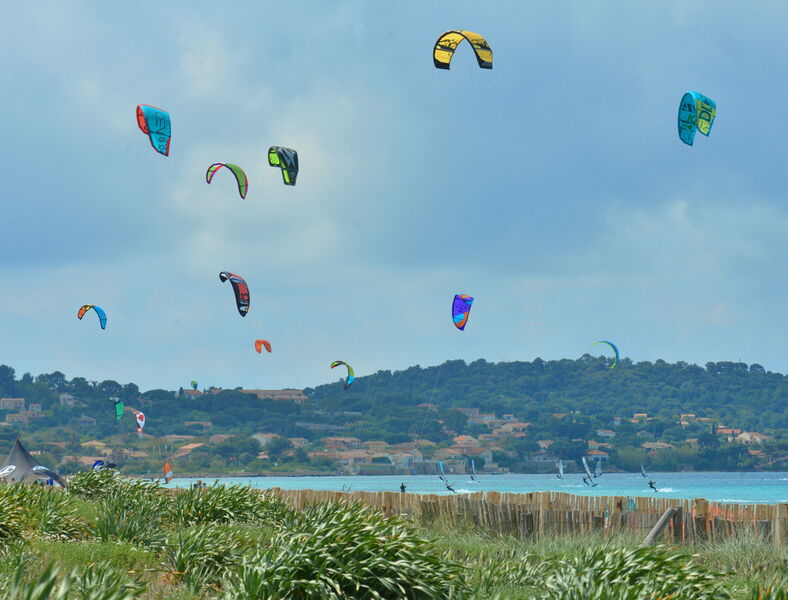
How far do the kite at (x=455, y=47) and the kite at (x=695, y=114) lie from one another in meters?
5.64

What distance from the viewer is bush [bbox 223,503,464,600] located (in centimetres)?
1048

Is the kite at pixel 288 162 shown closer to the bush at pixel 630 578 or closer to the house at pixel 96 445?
the bush at pixel 630 578

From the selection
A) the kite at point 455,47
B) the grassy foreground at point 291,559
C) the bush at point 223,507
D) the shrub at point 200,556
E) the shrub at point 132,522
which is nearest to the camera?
the grassy foreground at point 291,559

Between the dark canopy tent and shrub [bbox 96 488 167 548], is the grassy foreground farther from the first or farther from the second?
the dark canopy tent

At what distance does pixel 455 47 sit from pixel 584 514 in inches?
571

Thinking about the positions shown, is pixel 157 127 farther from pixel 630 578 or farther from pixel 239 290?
pixel 630 578

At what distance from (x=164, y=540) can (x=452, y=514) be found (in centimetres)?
865

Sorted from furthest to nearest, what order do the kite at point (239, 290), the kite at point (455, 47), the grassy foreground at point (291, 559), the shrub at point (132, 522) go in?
the kite at point (239, 290)
the kite at point (455, 47)
the shrub at point (132, 522)
the grassy foreground at point (291, 559)

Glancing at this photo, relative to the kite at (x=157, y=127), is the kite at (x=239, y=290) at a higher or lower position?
lower

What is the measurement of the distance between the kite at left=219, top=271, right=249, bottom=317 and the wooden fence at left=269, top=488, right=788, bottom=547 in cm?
1868

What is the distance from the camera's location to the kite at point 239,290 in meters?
40.6

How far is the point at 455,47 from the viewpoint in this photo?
28.7m

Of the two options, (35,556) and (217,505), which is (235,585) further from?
(217,505)

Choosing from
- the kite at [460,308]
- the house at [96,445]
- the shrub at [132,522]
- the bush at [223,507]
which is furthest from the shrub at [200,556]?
the house at [96,445]
